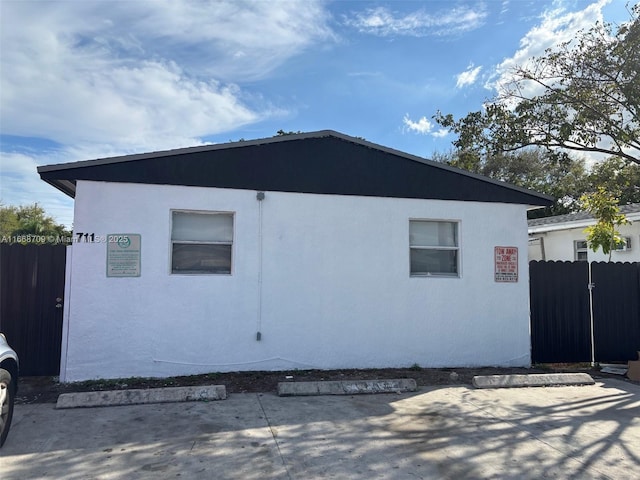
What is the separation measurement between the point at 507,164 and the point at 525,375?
23.4 m

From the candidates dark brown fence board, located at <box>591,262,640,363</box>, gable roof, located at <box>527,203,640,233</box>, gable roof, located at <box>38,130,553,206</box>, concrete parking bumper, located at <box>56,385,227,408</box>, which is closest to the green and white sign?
gable roof, located at <box>38,130,553,206</box>

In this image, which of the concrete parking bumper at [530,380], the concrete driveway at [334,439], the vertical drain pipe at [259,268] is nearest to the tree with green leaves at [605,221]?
the concrete parking bumper at [530,380]

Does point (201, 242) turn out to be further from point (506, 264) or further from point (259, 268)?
point (506, 264)

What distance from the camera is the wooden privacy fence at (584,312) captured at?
9328 mm

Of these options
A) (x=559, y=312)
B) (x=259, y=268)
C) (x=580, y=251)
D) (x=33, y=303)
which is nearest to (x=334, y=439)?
(x=259, y=268)

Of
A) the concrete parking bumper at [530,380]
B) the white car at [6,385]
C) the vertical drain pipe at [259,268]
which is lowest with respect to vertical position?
the concrete parking bumper at [530,380]

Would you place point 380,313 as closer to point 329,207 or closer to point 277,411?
point 329,207

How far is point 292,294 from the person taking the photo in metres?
7.97

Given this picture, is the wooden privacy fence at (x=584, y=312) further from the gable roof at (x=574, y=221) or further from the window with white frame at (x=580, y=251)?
the window with white frame at (x=580, y=251)

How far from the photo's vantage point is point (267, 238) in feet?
25.9

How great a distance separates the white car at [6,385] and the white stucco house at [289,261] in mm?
2200

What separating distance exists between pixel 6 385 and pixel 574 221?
15974 millimetres

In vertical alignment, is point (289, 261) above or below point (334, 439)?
above

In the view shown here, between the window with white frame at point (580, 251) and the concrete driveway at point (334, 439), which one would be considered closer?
the concrete driveway at point (334, 439)
